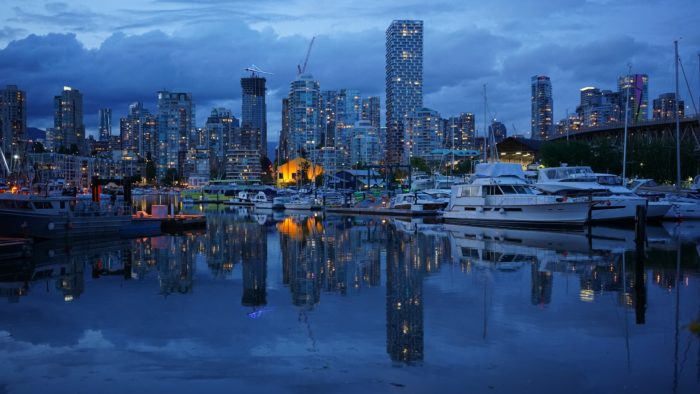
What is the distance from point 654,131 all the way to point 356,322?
11486cm

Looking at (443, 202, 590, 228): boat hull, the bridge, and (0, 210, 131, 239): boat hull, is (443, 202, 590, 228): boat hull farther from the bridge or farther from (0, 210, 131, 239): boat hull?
the bridge

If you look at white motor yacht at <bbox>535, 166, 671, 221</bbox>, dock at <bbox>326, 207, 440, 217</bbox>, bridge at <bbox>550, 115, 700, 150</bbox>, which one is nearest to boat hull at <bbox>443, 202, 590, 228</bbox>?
white motor yacht at <bbox>535, 166, 671, 221</bbox>

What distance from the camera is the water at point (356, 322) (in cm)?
1141

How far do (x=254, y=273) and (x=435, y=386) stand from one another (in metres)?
15.1

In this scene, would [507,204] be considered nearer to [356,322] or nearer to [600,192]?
[600,192]

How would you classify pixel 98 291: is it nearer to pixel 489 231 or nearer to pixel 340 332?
pixel 340 332

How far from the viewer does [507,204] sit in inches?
1891

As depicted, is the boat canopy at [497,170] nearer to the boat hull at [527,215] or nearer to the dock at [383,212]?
the boat hull at [527,215]

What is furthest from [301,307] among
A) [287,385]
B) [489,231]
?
[489,231]

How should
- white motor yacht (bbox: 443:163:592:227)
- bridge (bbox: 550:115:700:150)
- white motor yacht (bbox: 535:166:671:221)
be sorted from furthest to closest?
1. bridge (bbox: 550:115:700:150)
2. white motor yacht (bbox: 535:166:671:221)
3. white motor yacht (bbox: 443:163:592:227)

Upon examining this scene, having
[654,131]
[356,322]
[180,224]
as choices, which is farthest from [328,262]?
[654,131]

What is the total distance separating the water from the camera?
11.4m

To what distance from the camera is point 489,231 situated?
44531 mm

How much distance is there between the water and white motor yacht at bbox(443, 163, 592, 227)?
47.3ft
